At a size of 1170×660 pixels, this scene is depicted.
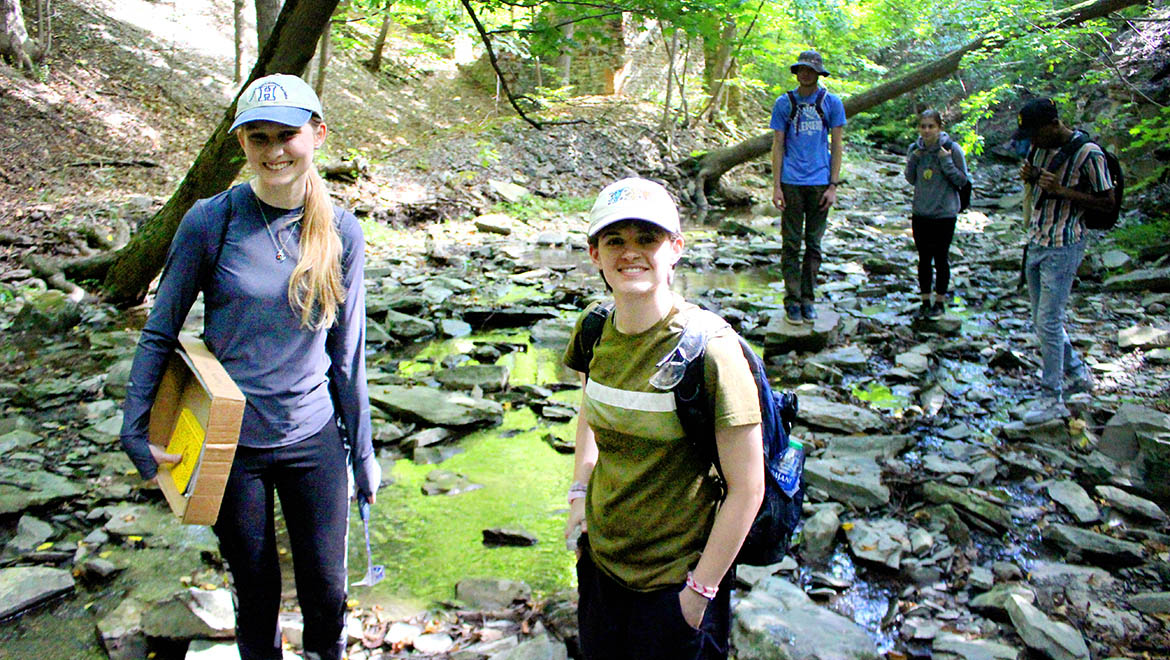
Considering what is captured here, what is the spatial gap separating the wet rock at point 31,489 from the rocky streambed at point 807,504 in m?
0.02

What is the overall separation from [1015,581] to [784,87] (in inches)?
1098

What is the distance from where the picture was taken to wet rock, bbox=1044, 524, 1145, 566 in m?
3.87

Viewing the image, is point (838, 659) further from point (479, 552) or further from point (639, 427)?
point (479, 552)

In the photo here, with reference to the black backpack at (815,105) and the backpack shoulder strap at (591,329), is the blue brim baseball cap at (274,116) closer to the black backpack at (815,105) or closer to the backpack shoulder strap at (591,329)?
the backpack shoulder strap at (591,329)

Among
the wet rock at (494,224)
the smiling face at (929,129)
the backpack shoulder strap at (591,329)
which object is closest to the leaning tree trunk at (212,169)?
the backpack shoulder strap at (591,329)

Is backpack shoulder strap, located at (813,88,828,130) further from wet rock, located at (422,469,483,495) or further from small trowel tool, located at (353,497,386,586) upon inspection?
small trowel tool, located at (353,497,386,586)

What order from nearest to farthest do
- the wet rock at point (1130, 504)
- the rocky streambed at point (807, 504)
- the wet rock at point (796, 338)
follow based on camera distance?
the rocky streambed at point (807, 504), the wet rock at point (1130, 504), the wet rock at point (796, 338)

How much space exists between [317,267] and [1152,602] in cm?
365

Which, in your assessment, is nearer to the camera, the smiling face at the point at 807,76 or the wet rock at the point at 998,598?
the wet rock at the point at 998,598

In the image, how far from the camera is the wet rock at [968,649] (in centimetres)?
318

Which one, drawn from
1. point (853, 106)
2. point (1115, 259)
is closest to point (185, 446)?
point (1115, 259)

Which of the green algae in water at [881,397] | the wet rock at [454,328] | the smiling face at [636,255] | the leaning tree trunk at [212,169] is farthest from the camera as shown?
the wet rock at [454,328]

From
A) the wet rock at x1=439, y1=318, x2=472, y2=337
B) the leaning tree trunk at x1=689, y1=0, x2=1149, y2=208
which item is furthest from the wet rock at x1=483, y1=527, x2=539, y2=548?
the leaning tree trunk at x1=689, y1=0, x2=1149, y2=208

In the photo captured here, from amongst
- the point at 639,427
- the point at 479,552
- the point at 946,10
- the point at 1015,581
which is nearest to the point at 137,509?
the point at 479,552
